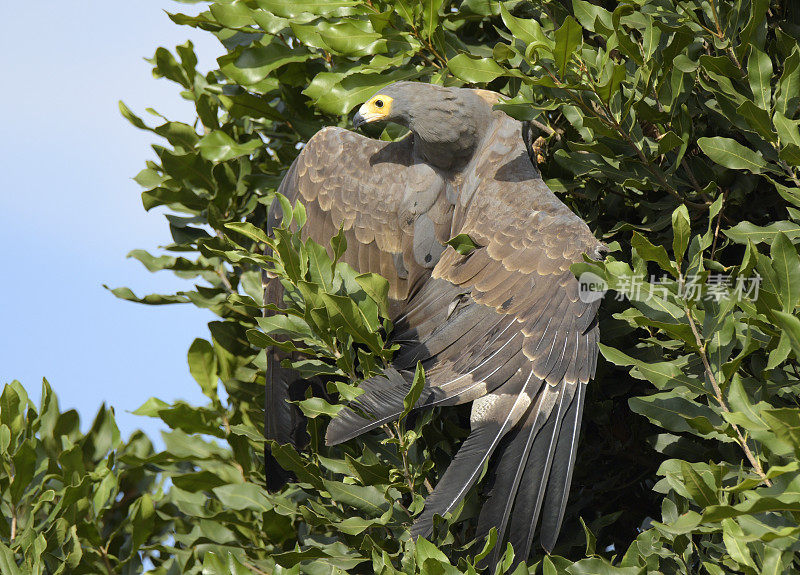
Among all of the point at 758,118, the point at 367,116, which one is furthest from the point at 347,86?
the point at 758,118

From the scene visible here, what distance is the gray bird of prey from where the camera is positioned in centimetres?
234

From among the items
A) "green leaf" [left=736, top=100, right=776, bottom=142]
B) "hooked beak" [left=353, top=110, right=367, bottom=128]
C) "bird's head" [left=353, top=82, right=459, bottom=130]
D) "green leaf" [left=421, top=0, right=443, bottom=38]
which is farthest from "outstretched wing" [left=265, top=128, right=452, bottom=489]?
"green leaf" [left=736, top=100, right=776, bottom=142]

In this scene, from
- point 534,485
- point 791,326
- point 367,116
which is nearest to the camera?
point 791,326

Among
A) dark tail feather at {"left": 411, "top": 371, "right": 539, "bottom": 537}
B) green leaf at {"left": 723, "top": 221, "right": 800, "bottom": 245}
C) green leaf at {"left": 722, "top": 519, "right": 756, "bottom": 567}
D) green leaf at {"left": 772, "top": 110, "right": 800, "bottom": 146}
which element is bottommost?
dark tail feather at {"left": 411, "top": 371, "right": 539, "bottom": 537}

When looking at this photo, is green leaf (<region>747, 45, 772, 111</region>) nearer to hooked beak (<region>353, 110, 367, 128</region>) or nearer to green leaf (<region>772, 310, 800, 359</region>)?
green leaf (<region>772, 310, 800, 359</region>)

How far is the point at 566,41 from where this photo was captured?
2.37m

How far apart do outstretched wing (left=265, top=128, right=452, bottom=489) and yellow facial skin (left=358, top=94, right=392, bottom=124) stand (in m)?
0.19

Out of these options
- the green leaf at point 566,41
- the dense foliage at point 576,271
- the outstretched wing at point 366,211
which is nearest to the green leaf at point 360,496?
the dense foliage at point 576,271

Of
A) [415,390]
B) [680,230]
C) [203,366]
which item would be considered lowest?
[203,366]

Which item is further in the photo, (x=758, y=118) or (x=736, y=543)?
(x=758, y=118)

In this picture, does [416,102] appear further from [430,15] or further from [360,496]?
[360,496]

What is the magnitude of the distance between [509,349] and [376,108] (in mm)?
1118

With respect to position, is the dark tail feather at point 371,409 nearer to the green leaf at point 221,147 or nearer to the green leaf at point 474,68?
the green leaf at point 474,68

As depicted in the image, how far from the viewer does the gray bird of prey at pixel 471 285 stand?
2.34 meters
